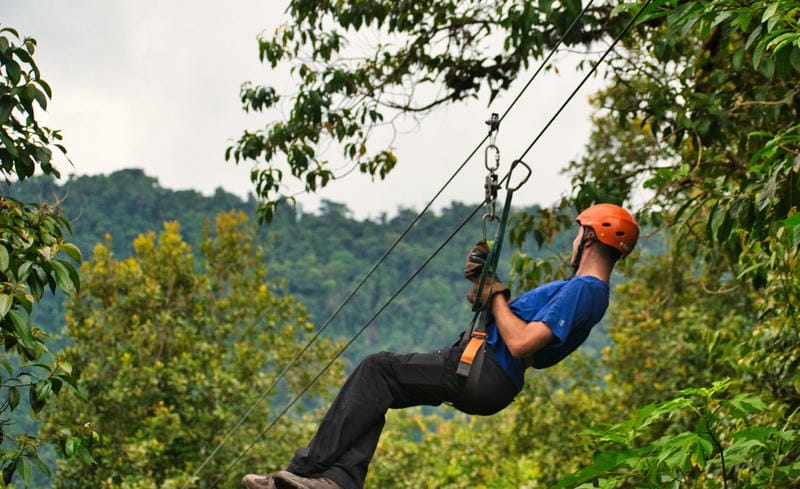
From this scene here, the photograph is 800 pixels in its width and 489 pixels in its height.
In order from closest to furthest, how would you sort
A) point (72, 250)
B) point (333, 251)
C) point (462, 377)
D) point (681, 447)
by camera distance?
point (681, 447)
point (462, 377)
point (72, 250)
point (333, 251)

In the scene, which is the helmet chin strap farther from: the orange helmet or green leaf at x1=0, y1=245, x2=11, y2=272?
green leaf at x1=0, y1=245, x2=11, y2=272

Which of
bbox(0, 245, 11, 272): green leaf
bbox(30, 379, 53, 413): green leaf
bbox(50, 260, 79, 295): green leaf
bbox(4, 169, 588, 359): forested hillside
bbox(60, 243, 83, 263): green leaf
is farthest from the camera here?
bbox(4, 169, 588, 359): forested hillside

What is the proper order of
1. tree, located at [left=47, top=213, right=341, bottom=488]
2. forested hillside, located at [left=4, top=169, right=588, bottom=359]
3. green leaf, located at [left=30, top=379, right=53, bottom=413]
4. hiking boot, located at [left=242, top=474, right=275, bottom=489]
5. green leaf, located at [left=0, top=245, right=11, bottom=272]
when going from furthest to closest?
forested hillside, located at [left=4, top=169, right=588, bottom=359] < tree, located at [left=47, top=213, right=341, bottom=488] < green leaf, located at [left=30, top=379, right=53, bottom=413] < green leaf, located at [left=0, top=245, right=11, bottom=272] < hiking boot, located at [left=242, top=474, right=275, bottom=489]

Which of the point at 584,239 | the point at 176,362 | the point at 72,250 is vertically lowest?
the point at 584,239

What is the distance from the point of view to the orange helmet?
4.37 metres

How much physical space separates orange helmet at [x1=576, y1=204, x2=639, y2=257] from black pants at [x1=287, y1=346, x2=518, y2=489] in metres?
0.61

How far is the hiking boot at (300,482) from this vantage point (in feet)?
13.2

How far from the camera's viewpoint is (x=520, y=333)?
412 centimetres

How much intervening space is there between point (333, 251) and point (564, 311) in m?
61.6

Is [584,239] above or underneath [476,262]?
above

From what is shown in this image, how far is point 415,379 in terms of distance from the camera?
425 cm

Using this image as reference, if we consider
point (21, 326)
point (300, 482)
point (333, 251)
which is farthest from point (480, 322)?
point (333, 251)

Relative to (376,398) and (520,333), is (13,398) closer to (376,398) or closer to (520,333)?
(376,398)

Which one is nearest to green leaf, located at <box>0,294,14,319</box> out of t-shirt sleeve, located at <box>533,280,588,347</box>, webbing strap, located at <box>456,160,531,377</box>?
webbing strap, located at <box>456,160,531,377</box>
